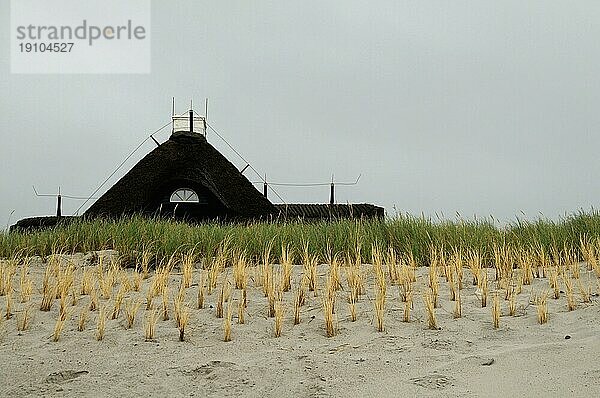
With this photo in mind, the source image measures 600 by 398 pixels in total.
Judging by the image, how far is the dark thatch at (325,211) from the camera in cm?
1195

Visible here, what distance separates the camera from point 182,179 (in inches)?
515

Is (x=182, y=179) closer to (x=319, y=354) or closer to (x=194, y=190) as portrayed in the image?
(x=194, y=190)

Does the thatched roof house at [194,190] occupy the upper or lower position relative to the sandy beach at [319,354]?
upper

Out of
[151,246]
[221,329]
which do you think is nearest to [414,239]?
[151,246]

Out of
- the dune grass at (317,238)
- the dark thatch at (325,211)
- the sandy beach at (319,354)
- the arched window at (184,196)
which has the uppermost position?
the arched window at (184,196)

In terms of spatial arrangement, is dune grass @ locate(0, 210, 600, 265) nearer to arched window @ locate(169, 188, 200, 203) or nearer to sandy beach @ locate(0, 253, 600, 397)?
sandy beach @ locate(0, 253, 600, 397)

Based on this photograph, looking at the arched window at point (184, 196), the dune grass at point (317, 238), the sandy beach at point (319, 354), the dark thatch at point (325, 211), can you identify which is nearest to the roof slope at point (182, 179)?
the dark thatch at point (325, 211)

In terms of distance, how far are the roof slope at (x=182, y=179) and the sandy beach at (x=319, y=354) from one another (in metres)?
6.44

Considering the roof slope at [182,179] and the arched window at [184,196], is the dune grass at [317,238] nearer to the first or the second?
the roof slope at [182,179]

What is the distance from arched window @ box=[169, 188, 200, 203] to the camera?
13.5 metres

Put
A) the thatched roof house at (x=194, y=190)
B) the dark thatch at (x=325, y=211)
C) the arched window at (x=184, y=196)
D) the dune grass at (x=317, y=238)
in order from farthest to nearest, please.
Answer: the arched window at (x=184, y=196) → the dark thatch at (x=325, y=211) → the thatched roof house at (x=194, y=190) → the dune grass at (x=317, y=238)

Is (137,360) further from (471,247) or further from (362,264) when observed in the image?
(471,247)

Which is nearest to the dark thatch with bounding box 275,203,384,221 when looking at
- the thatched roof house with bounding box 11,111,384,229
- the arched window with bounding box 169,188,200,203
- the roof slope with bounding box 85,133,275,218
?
the thatched roof house with bounding box 11,111,384,229

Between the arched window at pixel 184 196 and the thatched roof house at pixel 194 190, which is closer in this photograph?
the thatched roof house at pixel 194 190
